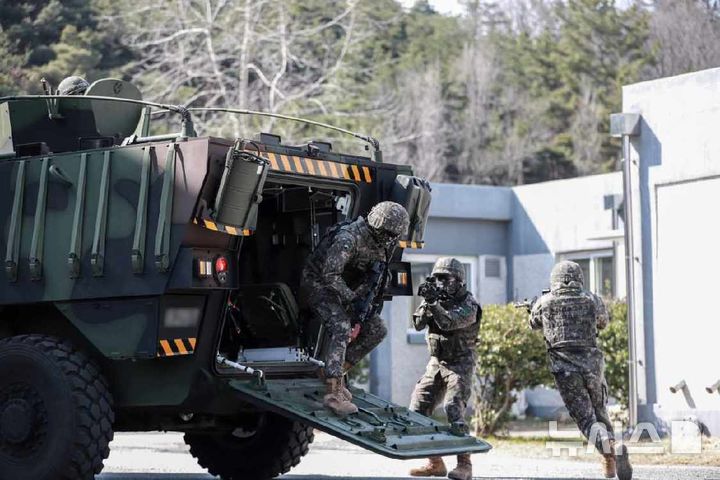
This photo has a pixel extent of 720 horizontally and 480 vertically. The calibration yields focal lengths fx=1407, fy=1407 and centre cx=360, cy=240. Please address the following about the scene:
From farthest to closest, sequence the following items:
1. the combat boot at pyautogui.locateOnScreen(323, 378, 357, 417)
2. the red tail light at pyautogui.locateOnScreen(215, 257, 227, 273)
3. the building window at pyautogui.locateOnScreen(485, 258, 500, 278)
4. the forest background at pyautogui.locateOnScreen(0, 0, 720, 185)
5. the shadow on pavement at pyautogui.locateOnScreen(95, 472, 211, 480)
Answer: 1. the forest background at pyautogui.locateOnScreen(0, 0, 720, 185)
2. the building window at pyautogui.locateOnScreen(485, 258, 500, 278)
3. the shadow on pavement at pyautogui.locateOnScreen(95, 472, 211, 480)
4. the combat boot at pyautogui.locateOnScreen(323, 378, 357, 417)
5. the red tail light at pyautogui.locateOnScreen(215, 257, 227, 273)

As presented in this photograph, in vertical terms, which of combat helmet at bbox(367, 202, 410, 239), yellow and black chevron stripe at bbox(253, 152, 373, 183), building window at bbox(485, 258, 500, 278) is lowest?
combat helmet at bbox(367, 202, 410, 239)

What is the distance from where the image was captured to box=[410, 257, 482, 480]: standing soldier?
37.5 ft

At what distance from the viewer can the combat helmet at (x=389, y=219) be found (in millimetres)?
9750

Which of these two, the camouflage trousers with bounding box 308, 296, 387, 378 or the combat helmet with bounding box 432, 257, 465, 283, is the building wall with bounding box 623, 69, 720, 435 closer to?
the combat helmet with bounding box 432, 257, 465, 283

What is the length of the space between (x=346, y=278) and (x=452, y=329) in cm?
151

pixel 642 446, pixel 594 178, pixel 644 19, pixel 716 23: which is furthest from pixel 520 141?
pixel 642 446

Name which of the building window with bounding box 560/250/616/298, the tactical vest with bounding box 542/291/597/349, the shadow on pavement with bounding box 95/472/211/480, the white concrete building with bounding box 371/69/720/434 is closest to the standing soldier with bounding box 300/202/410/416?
the tactical vest with bounding box 542/291/597/349

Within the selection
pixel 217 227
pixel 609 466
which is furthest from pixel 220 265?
pixel 609 466

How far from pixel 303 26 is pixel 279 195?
103 ft

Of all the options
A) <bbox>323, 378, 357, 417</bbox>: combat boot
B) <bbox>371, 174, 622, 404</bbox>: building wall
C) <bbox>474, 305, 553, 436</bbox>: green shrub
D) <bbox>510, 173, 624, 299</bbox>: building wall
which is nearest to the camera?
<bbox>323, 378, 357, 417</bbox>: combat boot

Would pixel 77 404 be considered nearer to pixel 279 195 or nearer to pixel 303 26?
pixel 279 195

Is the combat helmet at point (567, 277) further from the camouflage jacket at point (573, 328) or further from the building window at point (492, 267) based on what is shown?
the building window at point (492, 267)

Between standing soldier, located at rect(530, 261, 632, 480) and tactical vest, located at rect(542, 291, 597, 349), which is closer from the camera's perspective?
standing soldier, located at rect(530, 261, 632, 480)

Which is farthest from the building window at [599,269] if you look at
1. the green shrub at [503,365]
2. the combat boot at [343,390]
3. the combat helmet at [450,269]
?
the combat boot at [343,390]
